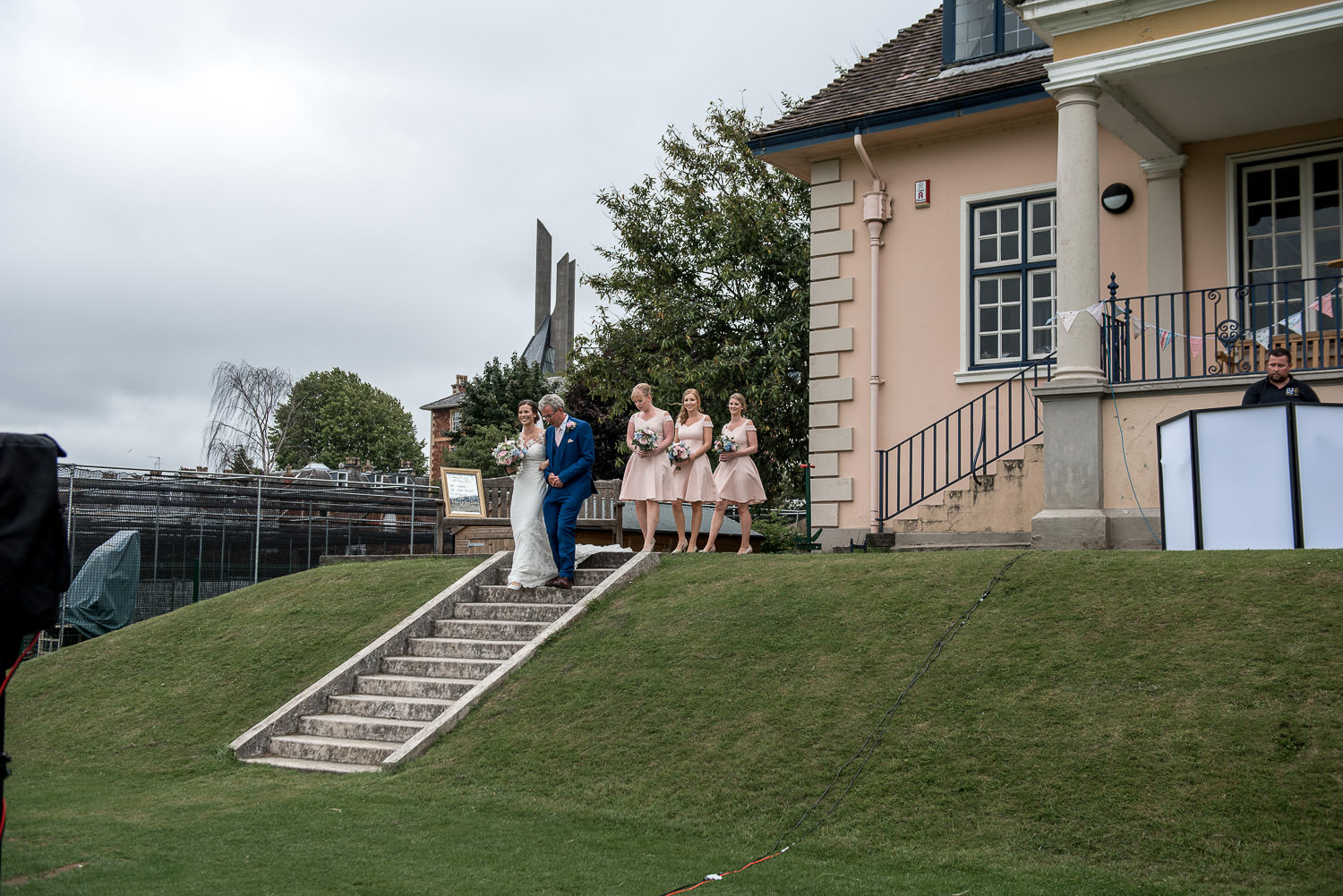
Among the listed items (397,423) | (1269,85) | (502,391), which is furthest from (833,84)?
(397,423)

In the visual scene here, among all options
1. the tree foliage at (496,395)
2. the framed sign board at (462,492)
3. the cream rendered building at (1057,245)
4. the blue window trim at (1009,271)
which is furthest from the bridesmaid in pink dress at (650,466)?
the tree foliage at (496,395)

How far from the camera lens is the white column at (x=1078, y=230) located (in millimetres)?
12078

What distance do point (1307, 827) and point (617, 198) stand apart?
70.9 feet

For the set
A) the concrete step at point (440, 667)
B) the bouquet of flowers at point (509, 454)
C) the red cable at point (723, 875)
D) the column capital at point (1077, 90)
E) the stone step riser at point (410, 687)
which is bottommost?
the red cable at point (723, 875)

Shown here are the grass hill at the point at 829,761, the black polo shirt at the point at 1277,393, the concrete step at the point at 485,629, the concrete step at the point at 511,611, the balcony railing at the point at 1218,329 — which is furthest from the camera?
the balcony railing at the point at 1218,329

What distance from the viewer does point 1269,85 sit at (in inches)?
491

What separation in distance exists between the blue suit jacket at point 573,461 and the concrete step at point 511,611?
3.68 ft

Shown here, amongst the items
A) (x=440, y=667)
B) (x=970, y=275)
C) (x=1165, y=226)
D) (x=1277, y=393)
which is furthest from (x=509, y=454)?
(x=1165, y=226)

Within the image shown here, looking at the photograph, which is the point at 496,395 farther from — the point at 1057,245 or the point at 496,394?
the point at 1057,245

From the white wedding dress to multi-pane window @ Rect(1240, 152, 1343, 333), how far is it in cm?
782

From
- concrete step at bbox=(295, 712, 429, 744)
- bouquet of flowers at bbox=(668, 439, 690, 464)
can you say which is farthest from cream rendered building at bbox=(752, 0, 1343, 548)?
Result: concrete step at bbox=(295, 712, 429, 744)

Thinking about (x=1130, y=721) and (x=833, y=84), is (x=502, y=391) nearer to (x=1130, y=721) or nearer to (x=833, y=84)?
(x=833, y=84)

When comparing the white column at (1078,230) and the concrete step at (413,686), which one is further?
the white column at (1078,230)

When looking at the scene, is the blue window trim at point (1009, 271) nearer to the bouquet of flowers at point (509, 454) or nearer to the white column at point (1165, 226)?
the white column at point (1165, 226)
